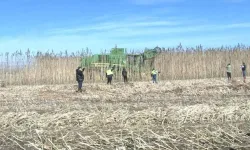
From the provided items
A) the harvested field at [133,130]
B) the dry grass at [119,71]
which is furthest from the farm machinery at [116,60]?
the harvested field at [133,130]

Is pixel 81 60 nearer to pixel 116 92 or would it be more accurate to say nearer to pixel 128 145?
pixel 116 92

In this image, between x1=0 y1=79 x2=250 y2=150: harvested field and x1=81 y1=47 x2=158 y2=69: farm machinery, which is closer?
x1=0 y1=79 x2=250 y2=150: harvested field

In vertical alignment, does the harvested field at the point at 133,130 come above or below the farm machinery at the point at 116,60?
below

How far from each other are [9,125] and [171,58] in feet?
97.3

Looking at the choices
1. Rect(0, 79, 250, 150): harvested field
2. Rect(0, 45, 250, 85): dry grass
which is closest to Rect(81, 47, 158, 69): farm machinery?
Rect(0, 45, 250, 85): dry grass

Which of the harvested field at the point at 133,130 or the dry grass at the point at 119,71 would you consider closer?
the harvested field at the point at 133,130

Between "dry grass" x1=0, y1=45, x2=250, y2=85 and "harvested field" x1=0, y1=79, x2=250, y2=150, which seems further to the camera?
"dry grass" x1=0, y1=45, x2=250, y2=85

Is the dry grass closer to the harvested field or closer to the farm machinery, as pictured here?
the farm machinery

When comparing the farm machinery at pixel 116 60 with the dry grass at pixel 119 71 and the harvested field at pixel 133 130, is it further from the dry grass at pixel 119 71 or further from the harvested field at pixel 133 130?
the harvested field at pixel 133 130

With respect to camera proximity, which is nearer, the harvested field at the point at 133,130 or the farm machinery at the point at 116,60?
the harvested field at the point at 133,130

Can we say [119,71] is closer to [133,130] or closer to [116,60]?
[116,60]

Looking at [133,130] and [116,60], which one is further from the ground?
[116,60]

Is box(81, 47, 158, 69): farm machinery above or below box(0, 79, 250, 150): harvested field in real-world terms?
above

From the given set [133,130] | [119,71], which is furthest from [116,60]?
[133,130]
